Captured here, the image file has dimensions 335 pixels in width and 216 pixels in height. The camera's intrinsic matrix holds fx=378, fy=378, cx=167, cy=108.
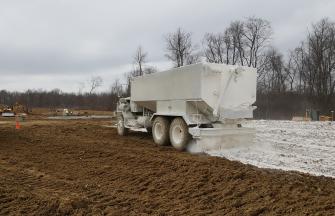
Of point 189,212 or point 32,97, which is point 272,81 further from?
point 189,212

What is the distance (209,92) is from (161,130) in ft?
9.20

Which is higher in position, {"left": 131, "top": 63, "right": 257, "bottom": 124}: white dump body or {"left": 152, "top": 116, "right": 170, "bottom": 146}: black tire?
{"left": 131, "top": 63, "right": 257, "bottom": 124}: white dump body

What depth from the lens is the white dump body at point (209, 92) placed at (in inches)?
468

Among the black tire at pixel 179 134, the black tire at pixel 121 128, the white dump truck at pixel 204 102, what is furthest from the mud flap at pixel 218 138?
the black tire at pixel 121 128

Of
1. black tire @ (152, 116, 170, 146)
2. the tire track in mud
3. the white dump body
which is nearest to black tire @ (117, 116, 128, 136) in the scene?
black tire @ (152, 116, 170, 146)

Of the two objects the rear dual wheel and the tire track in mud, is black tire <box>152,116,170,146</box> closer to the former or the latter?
the rear dual wheel

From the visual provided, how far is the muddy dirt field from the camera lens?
20.3 feet

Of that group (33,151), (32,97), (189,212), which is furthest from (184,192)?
(32,97)

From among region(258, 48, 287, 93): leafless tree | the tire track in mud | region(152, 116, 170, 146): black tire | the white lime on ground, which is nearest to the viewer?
the tire track in mud

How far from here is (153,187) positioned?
774cm

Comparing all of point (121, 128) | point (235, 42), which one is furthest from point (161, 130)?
point (235, 42)

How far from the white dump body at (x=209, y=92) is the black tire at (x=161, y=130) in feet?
1.35

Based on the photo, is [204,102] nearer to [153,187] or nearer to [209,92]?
[209,92]

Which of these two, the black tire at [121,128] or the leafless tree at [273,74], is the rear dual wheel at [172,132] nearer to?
the black tire at [121,128]
